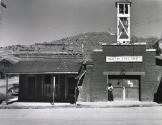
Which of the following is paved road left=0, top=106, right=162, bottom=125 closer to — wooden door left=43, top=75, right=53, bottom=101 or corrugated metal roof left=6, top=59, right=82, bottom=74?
corrugated metal roof left=6, top=59, right=82, bottom=74

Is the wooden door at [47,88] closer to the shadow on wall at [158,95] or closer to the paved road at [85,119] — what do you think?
the shadow on wall at [158,95]

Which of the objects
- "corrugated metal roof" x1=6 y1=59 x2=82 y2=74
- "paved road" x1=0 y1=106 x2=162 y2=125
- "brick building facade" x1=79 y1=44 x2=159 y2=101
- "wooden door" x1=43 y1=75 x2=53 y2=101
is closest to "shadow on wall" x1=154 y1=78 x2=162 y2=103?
"brick building facade" x1=79 y1=44 x2=159 y2=101

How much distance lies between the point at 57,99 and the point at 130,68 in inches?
284

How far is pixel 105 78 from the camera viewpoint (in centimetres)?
2889

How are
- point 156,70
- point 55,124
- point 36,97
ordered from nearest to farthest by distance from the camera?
point 55,124
point 156,70
point 36,97

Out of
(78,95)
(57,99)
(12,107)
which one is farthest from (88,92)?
(12,107)

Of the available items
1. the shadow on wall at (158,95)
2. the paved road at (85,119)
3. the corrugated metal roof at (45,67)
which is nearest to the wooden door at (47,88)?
the corrugated metal roof at (45,67)

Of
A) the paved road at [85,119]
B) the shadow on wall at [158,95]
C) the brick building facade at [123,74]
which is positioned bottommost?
the paved road at [85,119]

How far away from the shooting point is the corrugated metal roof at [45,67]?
27.8 m

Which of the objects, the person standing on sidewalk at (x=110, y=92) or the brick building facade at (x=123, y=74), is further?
the person standing on sidewalk at (x=110, y=92)

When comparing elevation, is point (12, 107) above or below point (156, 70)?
below

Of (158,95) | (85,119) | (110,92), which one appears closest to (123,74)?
(110,92)

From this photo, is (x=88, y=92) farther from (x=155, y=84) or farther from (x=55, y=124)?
(x=55, y=124)

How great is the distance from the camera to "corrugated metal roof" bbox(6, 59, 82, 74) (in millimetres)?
27750
